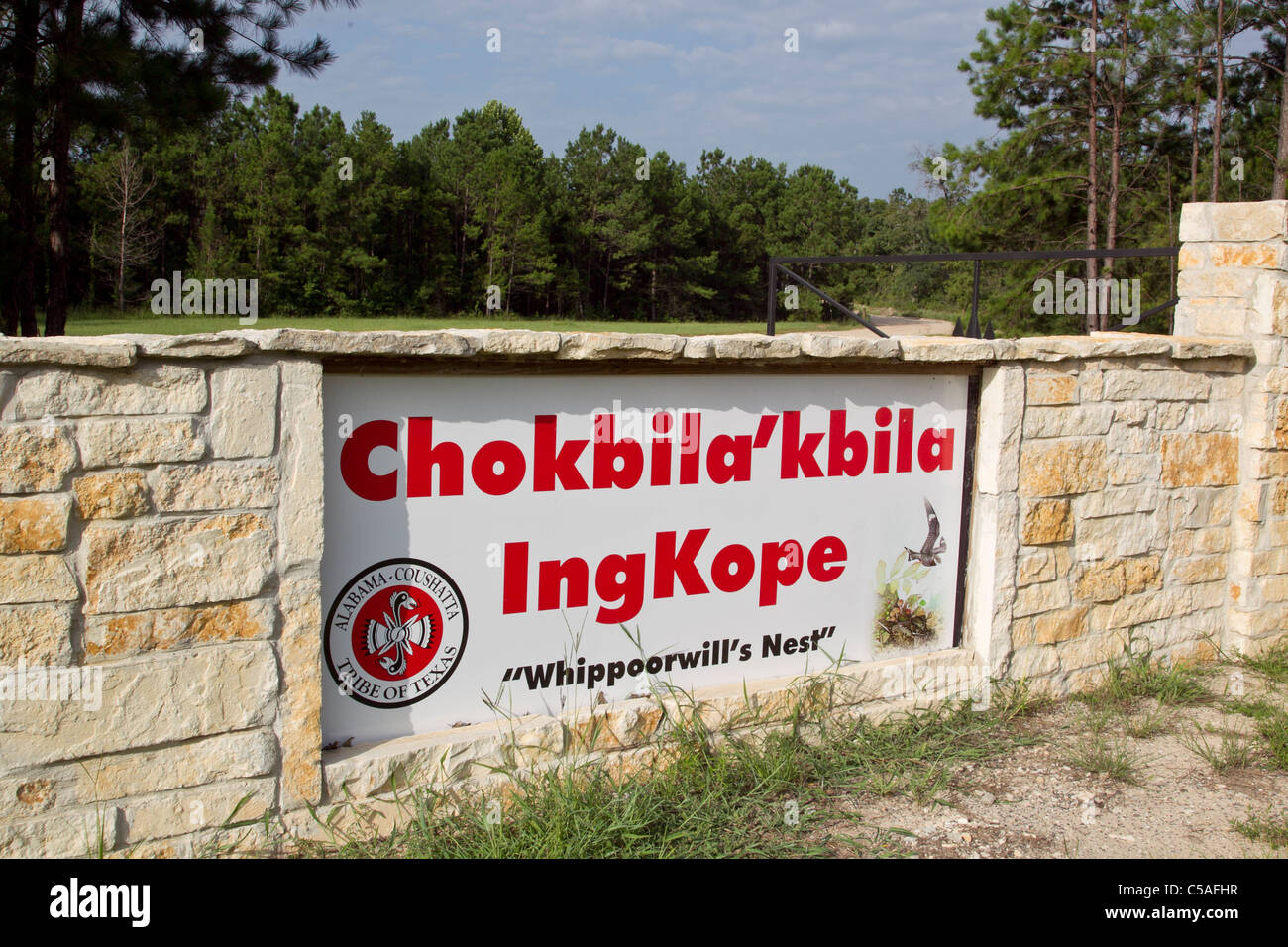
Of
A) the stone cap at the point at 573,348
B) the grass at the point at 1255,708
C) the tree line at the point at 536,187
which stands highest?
the tree line at the point at 536,187

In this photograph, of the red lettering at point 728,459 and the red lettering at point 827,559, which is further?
the red lettering at point 827,559

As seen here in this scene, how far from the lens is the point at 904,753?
4.06 meters

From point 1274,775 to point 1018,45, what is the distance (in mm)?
20264

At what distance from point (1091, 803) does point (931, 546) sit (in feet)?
4.00

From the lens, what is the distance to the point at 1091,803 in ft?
12.5

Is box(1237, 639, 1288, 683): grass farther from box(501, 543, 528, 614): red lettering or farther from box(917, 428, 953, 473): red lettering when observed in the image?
box(501, 543, 528, 614): red lettering

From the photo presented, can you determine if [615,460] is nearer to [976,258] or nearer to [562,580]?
[562,580]

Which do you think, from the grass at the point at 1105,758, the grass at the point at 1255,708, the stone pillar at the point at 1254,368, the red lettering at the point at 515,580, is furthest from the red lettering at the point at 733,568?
the stone pillar at the point at 1254,368

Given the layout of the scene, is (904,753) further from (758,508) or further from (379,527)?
(379,527)

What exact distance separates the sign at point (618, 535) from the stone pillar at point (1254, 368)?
1783 mm

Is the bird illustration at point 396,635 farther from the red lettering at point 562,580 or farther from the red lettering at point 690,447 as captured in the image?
the red lettering at point 690,447

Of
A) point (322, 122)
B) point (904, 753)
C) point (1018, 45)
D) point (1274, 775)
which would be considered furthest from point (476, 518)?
point (322, 122)

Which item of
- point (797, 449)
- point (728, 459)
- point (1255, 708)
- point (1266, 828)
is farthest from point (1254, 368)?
point (728, 459)

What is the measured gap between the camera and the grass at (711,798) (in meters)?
3.21
